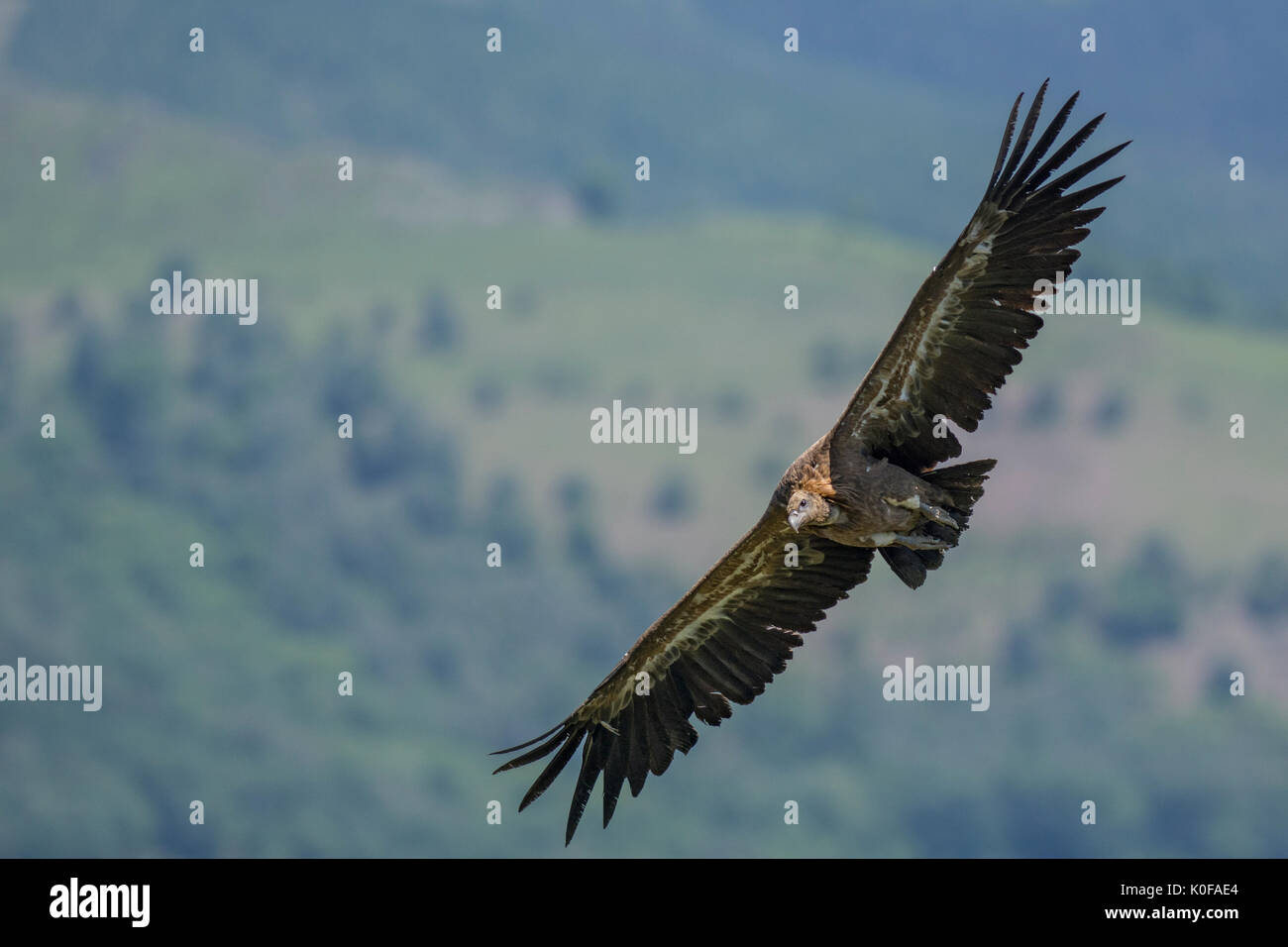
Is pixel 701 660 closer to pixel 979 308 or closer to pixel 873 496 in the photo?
pixel 873 496

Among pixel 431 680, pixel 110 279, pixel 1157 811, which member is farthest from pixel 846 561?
pixel 110 279

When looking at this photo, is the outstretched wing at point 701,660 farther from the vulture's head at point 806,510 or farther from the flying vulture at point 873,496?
the vulture's head at point 806,510

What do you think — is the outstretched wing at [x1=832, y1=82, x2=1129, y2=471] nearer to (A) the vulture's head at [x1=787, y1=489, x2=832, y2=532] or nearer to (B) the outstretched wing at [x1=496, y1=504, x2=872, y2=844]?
(A) the vulture's head at [x1=787, y1=489, x2=832, y2=532]

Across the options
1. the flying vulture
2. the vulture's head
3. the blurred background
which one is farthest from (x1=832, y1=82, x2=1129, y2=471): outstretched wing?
the blurred background

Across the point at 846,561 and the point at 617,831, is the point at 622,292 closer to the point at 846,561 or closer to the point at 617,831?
the point at 617,831

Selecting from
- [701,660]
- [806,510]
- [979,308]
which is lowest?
[701,660]

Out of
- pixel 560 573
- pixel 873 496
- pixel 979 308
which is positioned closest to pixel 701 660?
pixel 873 496
